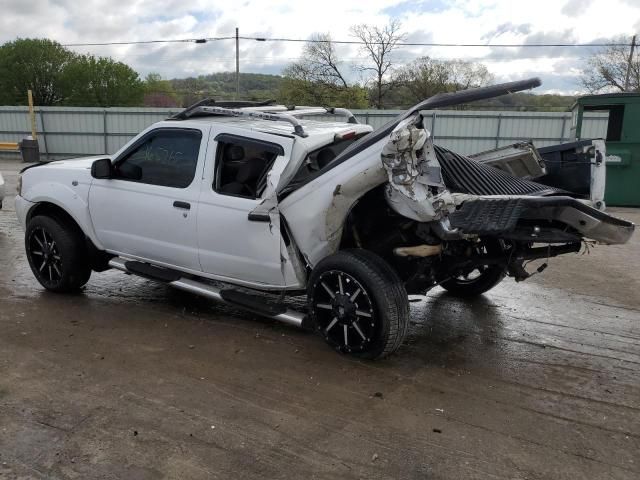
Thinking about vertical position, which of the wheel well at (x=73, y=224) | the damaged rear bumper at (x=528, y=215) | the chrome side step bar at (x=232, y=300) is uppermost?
the damaged rear bumper at (x=528, y=215)

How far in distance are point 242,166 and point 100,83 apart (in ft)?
193

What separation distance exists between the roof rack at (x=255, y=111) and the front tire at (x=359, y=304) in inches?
43.3

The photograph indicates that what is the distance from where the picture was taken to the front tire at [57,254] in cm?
A: 557

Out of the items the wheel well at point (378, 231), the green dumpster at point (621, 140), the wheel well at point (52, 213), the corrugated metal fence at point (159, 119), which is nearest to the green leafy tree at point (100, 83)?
the corrugated metal fence at point (159, 119)

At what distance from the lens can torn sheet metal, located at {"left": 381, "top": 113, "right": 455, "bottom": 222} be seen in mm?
3664

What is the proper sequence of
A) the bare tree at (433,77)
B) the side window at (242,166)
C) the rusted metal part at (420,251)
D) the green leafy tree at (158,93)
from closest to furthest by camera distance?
the rusted metal part at (420,251) < the side window at (242,166) < the bare tree at (433,77) < the green leafy tree at (158,93)

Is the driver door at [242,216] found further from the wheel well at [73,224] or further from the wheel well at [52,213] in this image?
the wheel well at [52,213]

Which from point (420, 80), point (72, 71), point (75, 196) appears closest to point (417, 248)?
point (75, 196)

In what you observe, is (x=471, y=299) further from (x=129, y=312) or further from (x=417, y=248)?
(x=129, y=312)

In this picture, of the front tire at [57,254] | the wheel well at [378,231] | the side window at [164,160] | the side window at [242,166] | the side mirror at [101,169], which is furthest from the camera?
the front tire at [57,254]

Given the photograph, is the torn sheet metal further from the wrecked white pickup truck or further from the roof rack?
the roof rack

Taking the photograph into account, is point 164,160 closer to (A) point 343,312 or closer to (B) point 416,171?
(A) point 343,312

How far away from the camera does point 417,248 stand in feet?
13.1

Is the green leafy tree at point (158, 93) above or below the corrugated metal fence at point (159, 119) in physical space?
above
